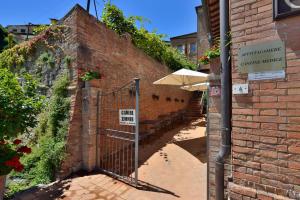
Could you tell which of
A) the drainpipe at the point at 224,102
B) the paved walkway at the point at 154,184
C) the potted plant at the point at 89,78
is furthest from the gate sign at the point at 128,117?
the drainpipe at the point at 224,102

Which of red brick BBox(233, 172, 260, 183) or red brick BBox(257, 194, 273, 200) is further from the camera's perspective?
red brick BBox(233, 172, 260, 183)

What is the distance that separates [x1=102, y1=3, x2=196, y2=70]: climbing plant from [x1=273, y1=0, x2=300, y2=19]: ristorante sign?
23.1 ft

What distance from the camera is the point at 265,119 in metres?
2.56

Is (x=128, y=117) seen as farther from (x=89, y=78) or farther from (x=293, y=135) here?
(x=293, y=135)

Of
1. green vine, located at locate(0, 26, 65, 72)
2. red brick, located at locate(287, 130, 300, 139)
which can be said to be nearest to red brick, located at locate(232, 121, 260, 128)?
red brick, located at locate(287, 130, 300, 139)

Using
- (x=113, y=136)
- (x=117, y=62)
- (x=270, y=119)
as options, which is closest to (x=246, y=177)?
(x=270, y=119)

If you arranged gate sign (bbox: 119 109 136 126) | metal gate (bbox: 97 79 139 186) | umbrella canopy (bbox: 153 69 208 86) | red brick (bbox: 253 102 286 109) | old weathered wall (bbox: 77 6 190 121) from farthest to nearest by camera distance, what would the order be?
1. umbrella canopy (bbox: 153 69 208 86)
2. old weathered wall (bbox: 77 6 190 121)
3. metal gate (bbox: 97 79 139 186)
4. gate sign (bbox: 119 109 136 126)
5. red brick (bbox: 253 102 286 109)

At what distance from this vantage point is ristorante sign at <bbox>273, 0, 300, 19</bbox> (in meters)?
2.38

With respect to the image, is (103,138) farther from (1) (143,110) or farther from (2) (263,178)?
(2) (263,178)

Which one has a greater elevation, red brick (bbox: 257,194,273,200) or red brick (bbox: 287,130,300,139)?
red brick (bbox: 287,130,300,139)

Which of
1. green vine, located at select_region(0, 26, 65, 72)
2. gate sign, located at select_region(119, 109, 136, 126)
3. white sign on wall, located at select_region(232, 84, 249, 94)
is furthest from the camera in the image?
green vine, located at select_region(0, 26, 65, 72)

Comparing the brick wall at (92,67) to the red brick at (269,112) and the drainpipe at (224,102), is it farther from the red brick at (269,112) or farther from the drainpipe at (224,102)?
the red brick at (269,112)

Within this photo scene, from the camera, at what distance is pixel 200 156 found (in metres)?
6.14

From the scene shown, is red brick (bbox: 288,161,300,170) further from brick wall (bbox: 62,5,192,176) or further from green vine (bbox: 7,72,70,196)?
green vine (bbox: 7,72,70,196)
